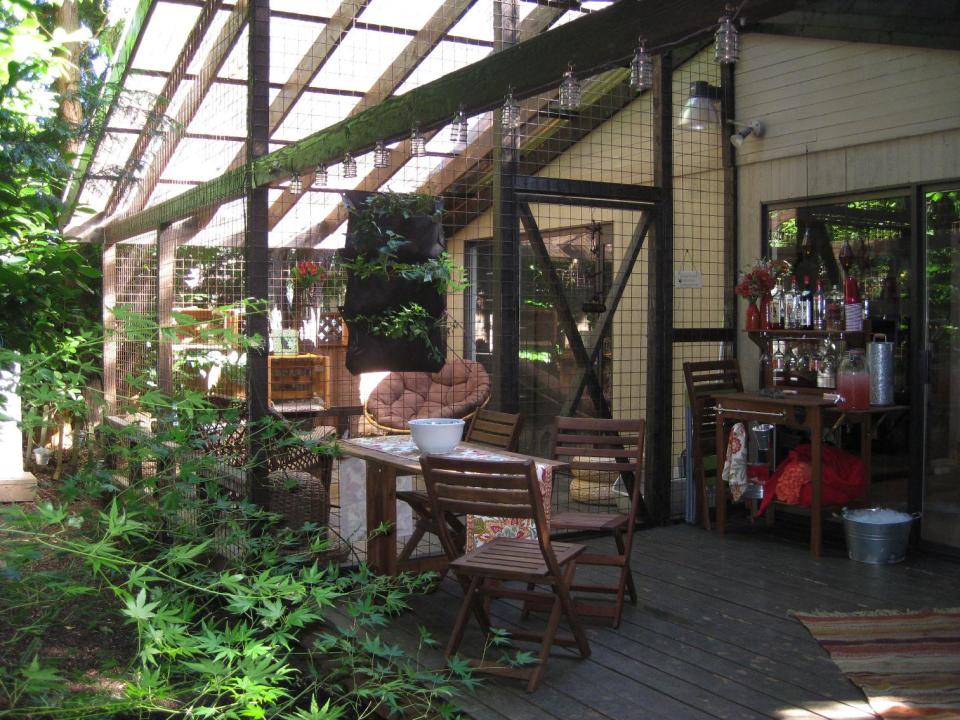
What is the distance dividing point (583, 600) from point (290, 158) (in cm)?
273

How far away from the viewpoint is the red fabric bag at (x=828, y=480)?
578 cm

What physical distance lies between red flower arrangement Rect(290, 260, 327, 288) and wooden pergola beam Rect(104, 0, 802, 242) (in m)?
0.54

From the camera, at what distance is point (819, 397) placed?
5922 mm

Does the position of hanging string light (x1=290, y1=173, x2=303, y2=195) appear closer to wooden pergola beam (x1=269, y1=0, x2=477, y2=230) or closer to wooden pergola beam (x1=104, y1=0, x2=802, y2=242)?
wooden pergola beam (x1=104, y1=0, x2=802, y2=242)

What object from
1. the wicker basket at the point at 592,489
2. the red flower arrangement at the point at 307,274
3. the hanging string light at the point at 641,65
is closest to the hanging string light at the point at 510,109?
the hanging string light at the point at 641,65

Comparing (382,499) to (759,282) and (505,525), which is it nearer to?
(505,525)

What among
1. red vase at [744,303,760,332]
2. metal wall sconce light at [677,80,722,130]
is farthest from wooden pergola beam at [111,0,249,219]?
red vase at [744,303,760,332]

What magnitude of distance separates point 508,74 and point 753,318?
3291 mm

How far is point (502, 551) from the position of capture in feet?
13.3

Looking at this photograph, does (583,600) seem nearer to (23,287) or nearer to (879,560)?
(879,560)

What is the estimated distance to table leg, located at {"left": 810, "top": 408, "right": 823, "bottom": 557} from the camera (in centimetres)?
561

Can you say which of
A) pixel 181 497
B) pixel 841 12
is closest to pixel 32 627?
pixel 181 497

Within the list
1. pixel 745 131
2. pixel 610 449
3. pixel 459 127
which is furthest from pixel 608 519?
pixel 745 131

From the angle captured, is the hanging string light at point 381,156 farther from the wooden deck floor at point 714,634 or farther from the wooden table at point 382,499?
the wooden deck floor at point 714,634
